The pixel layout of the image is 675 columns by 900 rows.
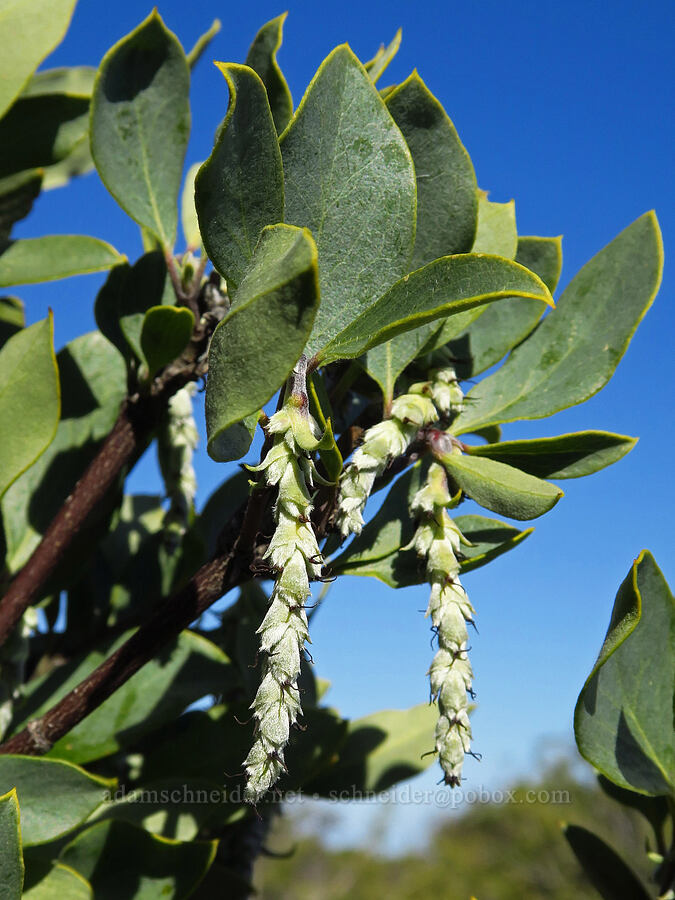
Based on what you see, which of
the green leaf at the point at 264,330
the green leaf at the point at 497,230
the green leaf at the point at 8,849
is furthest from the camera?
the green leaf at the point at 497,230

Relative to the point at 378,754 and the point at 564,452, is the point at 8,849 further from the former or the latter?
the point at 378,754

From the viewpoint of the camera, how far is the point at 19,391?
735 millimetres

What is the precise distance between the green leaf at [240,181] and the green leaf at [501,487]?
24 cm

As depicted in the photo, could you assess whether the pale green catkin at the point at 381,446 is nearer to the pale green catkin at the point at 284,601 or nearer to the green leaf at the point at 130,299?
the pale green catkin at the point at 284,601

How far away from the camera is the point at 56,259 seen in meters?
0.95

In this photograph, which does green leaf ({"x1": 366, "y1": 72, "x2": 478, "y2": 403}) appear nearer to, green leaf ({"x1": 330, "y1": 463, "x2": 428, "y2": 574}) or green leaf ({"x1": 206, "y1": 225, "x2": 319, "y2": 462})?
green leaf ({"x1": 330, "y1": 463, "x2": 428, "y2": 574})

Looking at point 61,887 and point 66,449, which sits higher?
point 66,449

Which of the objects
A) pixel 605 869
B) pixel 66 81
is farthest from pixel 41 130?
pixel 605 869

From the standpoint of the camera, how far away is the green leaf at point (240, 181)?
484 millimetres

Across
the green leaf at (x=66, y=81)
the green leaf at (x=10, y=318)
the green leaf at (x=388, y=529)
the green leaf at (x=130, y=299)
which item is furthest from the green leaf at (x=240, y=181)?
the green leaf at (x=66, y=81)

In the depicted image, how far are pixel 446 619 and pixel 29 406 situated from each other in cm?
42

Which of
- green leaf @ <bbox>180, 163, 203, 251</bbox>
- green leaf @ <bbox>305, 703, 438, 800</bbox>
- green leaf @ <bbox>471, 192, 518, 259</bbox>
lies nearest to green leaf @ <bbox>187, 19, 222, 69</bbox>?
green leaf @ <bbox>180, 163, 203, 251</bbox>

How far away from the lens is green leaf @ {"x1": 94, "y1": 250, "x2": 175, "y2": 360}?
2.89 feet

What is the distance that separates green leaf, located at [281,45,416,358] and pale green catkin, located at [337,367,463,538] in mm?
82
